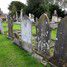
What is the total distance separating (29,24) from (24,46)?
1.28 meters

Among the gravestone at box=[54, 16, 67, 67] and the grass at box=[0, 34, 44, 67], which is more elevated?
the gravestone at box=[54, 16, 67, 67]

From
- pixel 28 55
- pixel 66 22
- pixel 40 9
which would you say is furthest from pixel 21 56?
pixel 40 9

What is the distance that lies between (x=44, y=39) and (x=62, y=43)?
4.30 feet

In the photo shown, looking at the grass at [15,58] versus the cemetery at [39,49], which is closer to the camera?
the cemetery at [39,49]

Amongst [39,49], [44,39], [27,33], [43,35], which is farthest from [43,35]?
[27,33]

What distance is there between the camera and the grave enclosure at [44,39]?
5.31m

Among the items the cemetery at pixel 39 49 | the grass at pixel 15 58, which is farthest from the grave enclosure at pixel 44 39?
the grass at pixel 15 58

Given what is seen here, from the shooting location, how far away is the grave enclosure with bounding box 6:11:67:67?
5.31 m

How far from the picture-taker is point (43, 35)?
259 inches

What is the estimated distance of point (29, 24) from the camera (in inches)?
276

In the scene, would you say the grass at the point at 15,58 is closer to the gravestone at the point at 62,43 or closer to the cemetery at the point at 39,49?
the cemetery at the point at 39,49

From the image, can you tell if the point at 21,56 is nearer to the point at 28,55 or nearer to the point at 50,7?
the point at 28,55

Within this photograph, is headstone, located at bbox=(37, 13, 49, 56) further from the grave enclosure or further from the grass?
the grass

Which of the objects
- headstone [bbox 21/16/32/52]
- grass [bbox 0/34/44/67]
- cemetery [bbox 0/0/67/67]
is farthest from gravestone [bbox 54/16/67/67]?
headstone [bbox 21/16/32/52]
